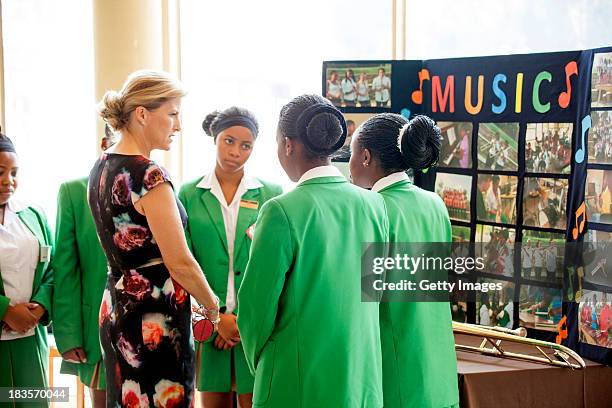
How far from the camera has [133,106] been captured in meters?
2.73

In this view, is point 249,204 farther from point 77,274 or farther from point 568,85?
point 568,85

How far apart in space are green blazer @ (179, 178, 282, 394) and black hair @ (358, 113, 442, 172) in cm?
95

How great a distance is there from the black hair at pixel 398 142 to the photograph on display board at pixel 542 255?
4.33 ft

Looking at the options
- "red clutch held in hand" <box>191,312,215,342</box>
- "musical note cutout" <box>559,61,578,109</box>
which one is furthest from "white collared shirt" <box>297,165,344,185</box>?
"musical note cutout" <box>559,61,578,109</box>

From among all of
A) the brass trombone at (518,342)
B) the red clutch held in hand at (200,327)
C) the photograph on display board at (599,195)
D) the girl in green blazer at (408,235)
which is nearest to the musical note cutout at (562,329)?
the brass trombone at (518,342)

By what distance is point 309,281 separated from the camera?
2.32 m

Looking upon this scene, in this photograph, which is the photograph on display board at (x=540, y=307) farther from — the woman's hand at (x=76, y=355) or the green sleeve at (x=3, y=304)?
the green sleeve at (x=3, y=304)

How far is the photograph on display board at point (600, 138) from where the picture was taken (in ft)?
11.7

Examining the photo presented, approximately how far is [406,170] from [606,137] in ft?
4.06

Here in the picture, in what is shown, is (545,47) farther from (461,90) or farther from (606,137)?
(606,137)

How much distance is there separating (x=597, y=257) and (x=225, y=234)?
5.25 ft

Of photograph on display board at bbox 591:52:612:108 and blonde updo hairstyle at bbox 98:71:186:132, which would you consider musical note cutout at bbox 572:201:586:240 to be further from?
blonde updo hairstyle at bbox 98:71:186:132

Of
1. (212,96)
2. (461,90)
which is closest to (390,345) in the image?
(461,90)

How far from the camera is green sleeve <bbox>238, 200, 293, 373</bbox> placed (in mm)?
2256
